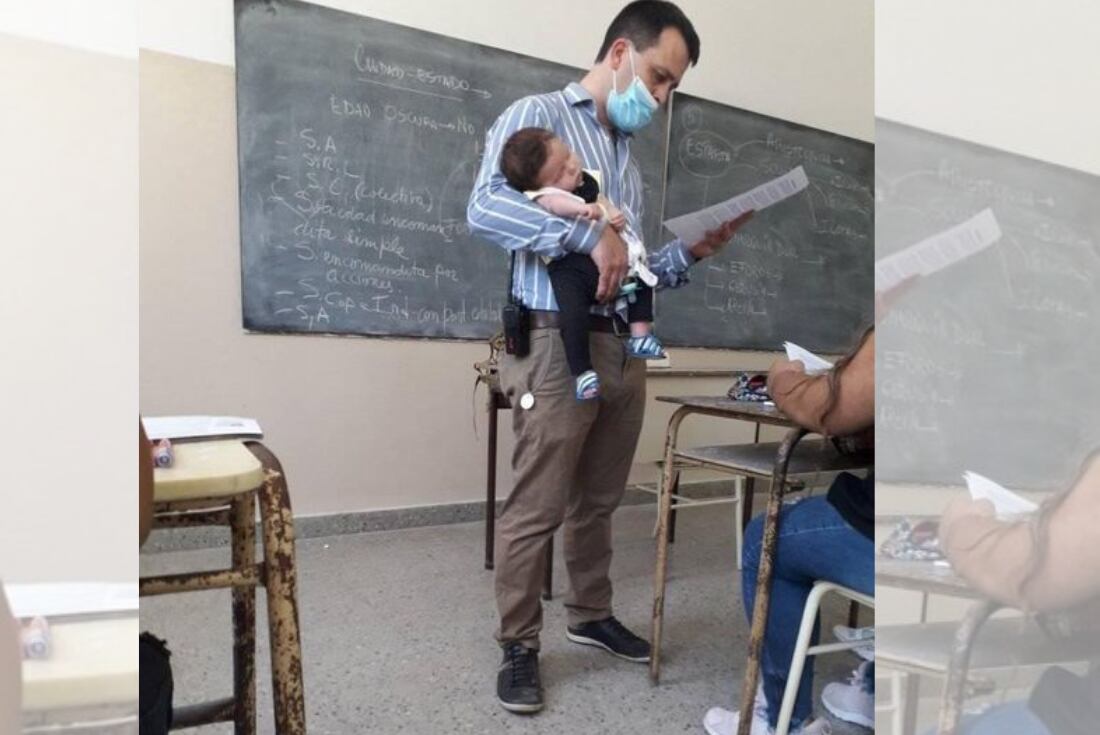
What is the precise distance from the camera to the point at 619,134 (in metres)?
1.57

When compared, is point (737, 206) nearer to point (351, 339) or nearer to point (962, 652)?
point (962, 652)

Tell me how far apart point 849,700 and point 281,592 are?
115 cm

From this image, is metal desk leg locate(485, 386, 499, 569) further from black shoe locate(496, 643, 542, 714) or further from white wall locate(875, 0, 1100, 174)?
white wall locate(875, 0, 1100, 174)

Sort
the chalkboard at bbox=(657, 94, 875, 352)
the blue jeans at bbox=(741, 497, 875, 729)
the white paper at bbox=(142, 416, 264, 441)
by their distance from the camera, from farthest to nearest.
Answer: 1. the chalkboard at bbox=(657, 94, 875, 352)
2. the blue jeans at bbox=(741, 497, 875, 729)
3. the white paper at bbox=(142, 416, 264, 441)

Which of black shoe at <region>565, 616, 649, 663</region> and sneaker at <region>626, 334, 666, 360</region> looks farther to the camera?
black shoe at <region>565, 616, 649, 663</region>

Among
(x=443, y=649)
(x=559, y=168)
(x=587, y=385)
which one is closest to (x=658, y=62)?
(x=559, y=168)

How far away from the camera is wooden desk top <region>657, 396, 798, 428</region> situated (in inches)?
48.8

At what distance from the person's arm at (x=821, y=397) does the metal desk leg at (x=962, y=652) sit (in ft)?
0.82

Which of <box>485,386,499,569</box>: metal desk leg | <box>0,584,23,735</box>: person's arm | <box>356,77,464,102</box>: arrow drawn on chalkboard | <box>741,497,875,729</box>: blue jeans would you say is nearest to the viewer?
<box>0,584,23,735</box>: person's arm

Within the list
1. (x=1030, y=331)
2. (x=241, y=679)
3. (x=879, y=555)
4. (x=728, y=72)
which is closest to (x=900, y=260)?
(x=1030, y=331)

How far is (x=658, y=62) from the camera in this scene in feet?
4.83

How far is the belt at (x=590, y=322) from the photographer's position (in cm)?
145

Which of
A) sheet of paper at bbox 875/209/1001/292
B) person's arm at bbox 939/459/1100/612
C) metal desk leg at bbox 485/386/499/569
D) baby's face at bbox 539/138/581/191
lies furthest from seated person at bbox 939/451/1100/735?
metal desk leg at bbox 485/386/499/569

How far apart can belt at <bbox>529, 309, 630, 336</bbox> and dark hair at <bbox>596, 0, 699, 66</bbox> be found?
0.56 metres
